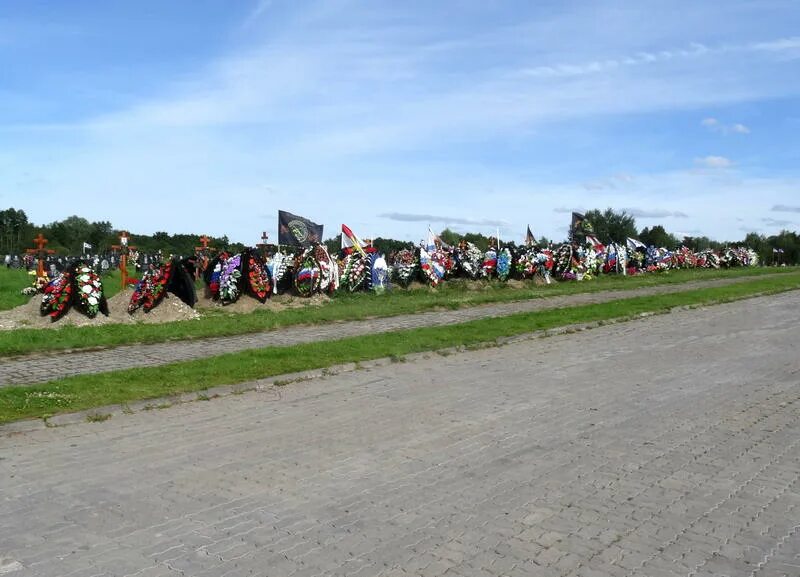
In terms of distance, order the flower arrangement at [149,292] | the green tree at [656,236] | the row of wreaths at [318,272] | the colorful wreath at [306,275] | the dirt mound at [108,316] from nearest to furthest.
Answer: the dirt mound at [108,316], the row of wreaths at [318,272], the flower arrangement at [149,292], the colorful wreath at [306,275], the green tree at [656,236]

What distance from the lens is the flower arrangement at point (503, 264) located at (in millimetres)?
29938

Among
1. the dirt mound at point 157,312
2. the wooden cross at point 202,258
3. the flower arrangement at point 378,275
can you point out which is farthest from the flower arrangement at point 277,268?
the flower arrangement at point 378,275

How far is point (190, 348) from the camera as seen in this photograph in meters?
13.1

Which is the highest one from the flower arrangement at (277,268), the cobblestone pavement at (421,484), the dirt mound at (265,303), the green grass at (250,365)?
the flower arrangement at (277,268)

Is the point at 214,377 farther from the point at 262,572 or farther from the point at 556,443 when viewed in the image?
the point at 262,572

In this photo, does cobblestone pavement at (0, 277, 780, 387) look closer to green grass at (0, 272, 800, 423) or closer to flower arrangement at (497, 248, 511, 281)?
green grass at (0, 272, 800, 423)

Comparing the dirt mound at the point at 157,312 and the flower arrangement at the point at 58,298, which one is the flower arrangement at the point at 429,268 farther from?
the flower arrangement at the point at 58,298

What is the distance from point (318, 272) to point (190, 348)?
9.11m

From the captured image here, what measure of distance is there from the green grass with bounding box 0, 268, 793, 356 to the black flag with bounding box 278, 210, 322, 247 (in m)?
1.97

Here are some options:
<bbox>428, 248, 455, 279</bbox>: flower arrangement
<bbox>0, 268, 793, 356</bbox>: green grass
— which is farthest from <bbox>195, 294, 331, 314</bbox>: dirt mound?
<bbox>428, 248, 455, 279</bbox>: flower arrangement

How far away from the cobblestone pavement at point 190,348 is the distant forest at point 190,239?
59.6 feet

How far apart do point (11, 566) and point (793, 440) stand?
6944 millimetres

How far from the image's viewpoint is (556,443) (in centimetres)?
730

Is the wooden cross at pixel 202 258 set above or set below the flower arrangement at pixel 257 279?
above
